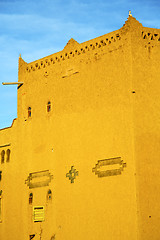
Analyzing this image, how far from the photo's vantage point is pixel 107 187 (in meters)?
18.1

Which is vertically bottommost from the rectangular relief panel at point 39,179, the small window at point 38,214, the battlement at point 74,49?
the small window at point 38,214

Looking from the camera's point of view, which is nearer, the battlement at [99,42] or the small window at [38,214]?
the battlement at [99,42]

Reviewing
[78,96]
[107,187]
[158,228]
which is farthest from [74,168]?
[158,228]

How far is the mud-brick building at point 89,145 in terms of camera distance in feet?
57.8

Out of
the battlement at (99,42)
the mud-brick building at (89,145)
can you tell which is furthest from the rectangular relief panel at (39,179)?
the battlement at (99,42)

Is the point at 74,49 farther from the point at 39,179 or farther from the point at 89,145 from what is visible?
the point at 39,179

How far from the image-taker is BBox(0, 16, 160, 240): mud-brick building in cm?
1762

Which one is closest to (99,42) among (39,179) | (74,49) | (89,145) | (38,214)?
(74,49)

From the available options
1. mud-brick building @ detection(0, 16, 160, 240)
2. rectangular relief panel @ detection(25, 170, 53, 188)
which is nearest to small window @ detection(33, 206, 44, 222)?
mud-brick building @ detection(0, 16, 160, 240)

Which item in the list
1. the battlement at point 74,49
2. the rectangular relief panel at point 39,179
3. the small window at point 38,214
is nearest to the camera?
the battlement at point 74,49

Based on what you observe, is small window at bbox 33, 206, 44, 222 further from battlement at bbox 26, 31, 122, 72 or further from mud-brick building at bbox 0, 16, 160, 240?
battlement at bbox 26, 31, 122, 72

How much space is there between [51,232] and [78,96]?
6.07 metres

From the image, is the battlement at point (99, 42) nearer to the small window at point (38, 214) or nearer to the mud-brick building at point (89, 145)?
the mud-brick building at point (89, 145)

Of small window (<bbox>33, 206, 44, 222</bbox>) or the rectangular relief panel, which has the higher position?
the rectangular relief panel
